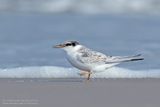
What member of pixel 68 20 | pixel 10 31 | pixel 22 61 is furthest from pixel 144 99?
pixel 68 20

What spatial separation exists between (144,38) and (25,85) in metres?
3.74

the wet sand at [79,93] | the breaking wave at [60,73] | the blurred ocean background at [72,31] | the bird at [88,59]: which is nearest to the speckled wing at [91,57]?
the bird at [88,59]

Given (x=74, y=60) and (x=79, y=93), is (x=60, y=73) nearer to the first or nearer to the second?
(x=74, y=60)

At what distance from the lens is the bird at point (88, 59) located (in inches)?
329

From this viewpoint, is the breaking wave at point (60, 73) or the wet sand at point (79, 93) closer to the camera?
the wet sand at point (79, 93)

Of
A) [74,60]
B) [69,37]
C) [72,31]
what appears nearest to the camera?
[74,60]

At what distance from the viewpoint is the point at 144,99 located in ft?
23.1

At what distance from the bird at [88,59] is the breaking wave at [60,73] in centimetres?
38

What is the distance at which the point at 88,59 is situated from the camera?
331 inches

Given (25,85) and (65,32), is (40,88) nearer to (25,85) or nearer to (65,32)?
(25,85)

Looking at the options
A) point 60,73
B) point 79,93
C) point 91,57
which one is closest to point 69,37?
point 60,73

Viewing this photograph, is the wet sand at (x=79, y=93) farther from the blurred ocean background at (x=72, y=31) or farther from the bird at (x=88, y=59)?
the blurred ocean background at (x=72, y=31)

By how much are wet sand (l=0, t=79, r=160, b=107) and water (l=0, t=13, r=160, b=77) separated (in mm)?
644

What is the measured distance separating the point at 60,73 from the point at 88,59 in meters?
0.62
